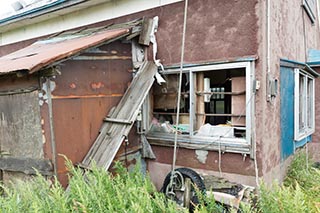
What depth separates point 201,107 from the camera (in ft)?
16.9

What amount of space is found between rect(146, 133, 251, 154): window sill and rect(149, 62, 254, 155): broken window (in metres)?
0.02

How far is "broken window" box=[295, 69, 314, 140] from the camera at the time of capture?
575cm

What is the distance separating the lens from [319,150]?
7.39m

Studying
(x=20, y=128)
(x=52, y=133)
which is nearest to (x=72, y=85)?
(x=52, y=133)

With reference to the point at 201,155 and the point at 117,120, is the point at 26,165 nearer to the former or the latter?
the point at 117,120

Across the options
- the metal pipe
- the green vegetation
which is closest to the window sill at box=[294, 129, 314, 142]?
the green vegetation

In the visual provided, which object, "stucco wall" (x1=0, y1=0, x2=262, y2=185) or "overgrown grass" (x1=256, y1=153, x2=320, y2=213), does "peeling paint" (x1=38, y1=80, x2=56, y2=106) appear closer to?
"stucco wall" (x1=0, y1=0, x2=262, y2=185)

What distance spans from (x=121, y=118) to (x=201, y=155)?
1579 millimetres

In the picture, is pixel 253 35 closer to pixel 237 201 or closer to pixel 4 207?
pixel 237 201

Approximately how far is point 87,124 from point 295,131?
4.20 meters

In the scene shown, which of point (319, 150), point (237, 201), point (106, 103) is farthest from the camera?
point (319, 150)

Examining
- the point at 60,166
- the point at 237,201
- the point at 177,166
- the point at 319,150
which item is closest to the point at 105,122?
the point at 60,166

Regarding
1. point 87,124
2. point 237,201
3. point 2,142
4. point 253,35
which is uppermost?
point 253,35

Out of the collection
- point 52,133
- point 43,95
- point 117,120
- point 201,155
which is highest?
point 43,95
